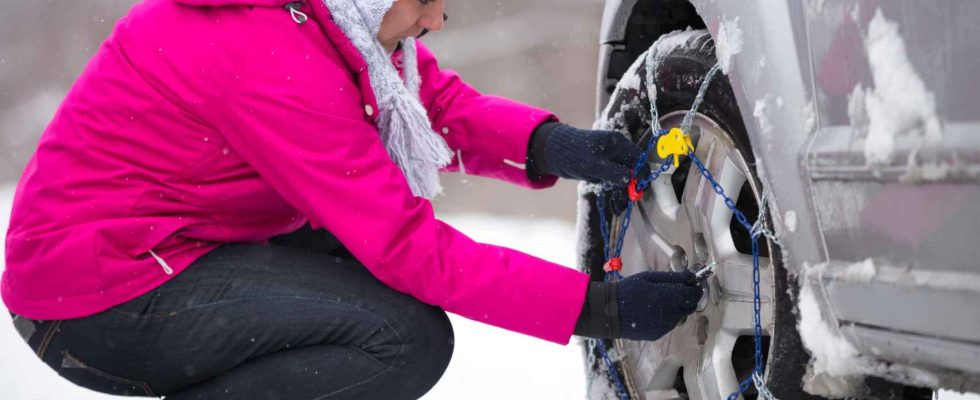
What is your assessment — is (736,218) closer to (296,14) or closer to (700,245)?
(700,245)

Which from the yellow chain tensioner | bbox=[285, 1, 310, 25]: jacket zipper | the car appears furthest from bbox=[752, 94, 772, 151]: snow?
bbox=[285, 1, 310, 25]: jacket zipper

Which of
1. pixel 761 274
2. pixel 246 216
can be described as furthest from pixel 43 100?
pixel 761 274

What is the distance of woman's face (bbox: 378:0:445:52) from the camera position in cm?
Result: 201

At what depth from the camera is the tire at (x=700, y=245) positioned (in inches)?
64.7

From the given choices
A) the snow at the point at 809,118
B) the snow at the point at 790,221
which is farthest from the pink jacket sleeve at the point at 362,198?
the snow at the point at 809,118

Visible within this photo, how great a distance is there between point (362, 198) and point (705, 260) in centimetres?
69

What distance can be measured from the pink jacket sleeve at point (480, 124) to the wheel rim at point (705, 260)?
336 mm

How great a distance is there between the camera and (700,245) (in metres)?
1.98

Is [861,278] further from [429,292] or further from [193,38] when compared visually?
[193,38]

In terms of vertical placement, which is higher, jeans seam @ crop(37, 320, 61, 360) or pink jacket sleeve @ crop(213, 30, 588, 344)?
pink jacket sleeve @ crop(213, 30, 588, 344)

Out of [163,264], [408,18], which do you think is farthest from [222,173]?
[408,18]

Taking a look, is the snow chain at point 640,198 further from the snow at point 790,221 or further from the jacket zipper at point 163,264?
the jacket zipper at point 163,264

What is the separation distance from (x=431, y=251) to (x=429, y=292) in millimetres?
100

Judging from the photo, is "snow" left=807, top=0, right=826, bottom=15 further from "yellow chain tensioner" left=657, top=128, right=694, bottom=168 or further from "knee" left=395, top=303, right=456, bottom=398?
"knee" left=395, top=303, right=456, bottom=398
